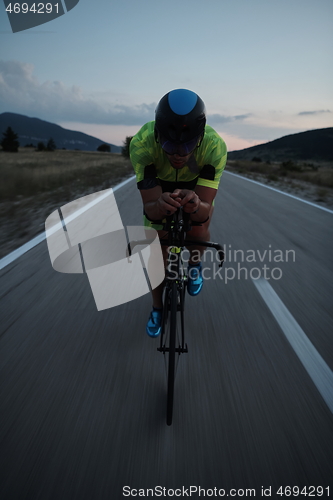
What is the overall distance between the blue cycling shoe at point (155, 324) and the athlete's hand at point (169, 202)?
1207 mm

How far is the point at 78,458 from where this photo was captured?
1558mm

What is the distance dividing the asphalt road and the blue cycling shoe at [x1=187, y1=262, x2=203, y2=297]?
30 cm

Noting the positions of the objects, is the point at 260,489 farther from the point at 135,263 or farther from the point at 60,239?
the point at 60,239

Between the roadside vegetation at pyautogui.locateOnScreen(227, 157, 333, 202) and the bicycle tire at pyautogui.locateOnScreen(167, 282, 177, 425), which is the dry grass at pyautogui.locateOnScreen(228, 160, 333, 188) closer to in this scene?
the roadside vegetation at pyautogui.locateOnScreen(227, 157, 333, 202)

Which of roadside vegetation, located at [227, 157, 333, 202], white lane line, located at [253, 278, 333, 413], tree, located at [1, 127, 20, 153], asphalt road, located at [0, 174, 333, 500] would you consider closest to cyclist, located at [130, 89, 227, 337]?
asphalt road, located at [0, 174, 333, 500]

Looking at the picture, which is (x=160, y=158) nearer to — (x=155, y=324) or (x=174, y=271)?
(x=174, y=271)

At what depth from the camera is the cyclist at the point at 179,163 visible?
5.64ft

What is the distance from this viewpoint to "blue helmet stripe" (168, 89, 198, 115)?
67.6 inches

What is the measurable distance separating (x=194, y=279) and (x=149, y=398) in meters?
1.10

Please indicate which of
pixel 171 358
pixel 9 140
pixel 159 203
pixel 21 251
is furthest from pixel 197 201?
pixel 9 140

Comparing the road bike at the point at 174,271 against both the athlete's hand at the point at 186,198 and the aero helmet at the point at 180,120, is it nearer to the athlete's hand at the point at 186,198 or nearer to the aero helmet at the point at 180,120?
the athlete's hand at the point at 186,198

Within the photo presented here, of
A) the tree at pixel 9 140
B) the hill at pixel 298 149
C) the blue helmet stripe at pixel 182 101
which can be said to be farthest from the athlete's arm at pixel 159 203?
the hill at pixel 298 149

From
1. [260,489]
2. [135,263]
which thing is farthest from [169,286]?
[135,263]

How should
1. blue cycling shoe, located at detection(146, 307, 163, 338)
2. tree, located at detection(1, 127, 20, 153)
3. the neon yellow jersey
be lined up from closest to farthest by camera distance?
1. the neon yellow jersey
2. blue cycling shoe, located at detection(146, 307, 163, 338)
3. tree, located at detection(1, 127, 20, 153)
